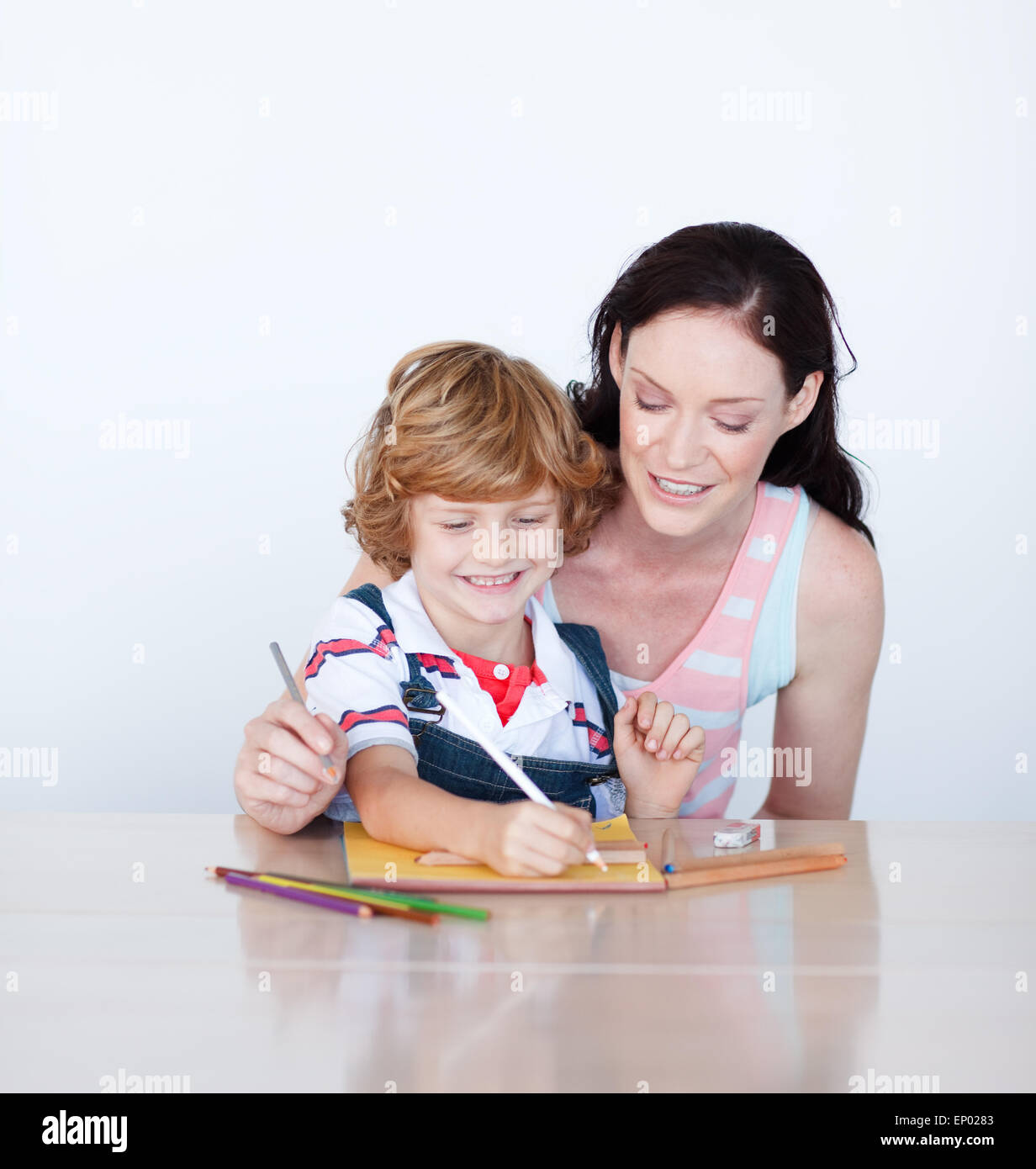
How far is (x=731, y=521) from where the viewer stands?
5.81ft

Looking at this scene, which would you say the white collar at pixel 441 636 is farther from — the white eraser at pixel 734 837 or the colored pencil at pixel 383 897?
the colored pencil at pixel 383 897

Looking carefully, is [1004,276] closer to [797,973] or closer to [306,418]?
[306,418]

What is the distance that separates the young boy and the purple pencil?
22cm

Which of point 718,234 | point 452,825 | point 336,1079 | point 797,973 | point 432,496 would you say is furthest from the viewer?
point 718,234

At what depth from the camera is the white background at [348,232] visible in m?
2.79

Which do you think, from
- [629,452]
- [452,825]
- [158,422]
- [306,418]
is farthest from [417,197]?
[452,825]

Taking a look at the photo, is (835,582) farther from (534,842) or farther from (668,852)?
(534,842)

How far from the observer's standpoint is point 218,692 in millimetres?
2910

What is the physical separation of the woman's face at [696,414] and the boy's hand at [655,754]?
0.29 meters

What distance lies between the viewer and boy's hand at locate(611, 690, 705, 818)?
1.40 metres

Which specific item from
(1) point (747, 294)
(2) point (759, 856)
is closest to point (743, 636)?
(1) point (747, 294)

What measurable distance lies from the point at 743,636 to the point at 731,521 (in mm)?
160

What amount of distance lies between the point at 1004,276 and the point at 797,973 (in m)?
2.37

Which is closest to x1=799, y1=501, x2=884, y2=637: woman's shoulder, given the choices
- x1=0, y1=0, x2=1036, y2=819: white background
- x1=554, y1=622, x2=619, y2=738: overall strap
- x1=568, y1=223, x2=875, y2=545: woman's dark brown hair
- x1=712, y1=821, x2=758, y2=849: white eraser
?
x1=568, y1=223, x2=875, y2=545: woman's dark brown hair
